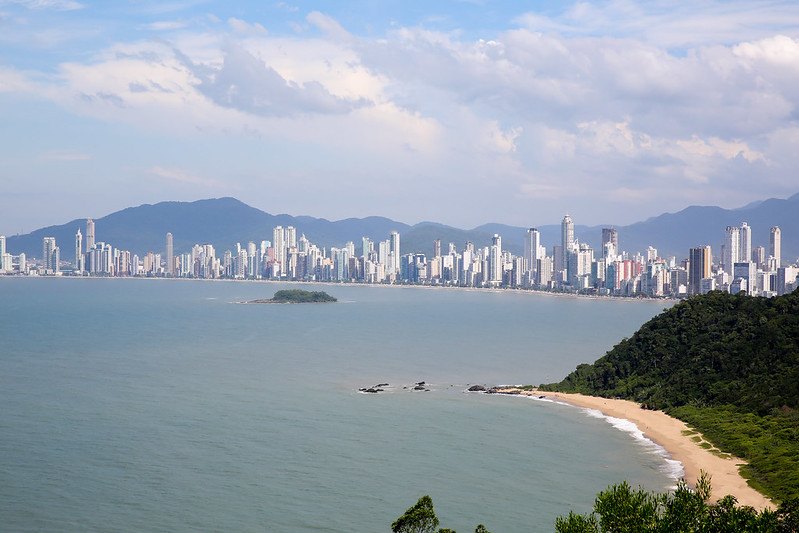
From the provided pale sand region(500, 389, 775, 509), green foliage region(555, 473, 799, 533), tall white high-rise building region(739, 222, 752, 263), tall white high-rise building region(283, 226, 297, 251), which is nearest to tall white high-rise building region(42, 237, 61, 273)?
tall white high-rise building region(283, 226, 297, 251)

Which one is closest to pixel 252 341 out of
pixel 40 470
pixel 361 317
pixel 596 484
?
pixel 361 317

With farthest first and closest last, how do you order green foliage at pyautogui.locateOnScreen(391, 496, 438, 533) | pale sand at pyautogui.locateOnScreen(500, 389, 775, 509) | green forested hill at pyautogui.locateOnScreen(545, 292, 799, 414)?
green forested hill at pyautogui.locateOnScreen(545, 292, 799, 414)
pale sand at pyautogui.locateOnScreen(500, 389, 775, 509)
green foliage at pyautogui.locateOnScreen(391, 496, 438, 533)

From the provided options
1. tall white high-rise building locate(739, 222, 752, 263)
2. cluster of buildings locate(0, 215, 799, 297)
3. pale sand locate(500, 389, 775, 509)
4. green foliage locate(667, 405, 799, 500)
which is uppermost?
tall white high-rise building locate(739, 222, 752, 263)

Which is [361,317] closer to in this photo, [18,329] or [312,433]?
[18,329]

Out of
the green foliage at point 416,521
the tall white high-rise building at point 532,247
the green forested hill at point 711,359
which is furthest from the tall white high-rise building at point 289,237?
the green foliage at point 416,521

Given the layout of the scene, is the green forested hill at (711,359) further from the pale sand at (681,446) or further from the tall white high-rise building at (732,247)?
the tall white high-rise building at (732,247)

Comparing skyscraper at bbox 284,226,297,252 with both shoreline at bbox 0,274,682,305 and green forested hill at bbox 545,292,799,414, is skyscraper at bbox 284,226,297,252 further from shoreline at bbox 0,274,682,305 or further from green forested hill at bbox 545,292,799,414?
green forested hill at bbox 545,292,799,414
